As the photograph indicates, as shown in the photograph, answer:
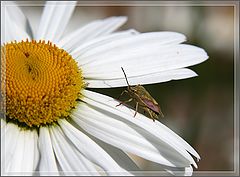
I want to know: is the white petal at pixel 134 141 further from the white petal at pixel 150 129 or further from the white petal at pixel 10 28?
the white petal at pixel 10 28

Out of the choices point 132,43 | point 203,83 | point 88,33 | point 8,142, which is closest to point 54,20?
point 88,33

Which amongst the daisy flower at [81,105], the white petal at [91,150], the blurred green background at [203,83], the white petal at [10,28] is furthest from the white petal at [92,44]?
the blurred green background at [203,83]

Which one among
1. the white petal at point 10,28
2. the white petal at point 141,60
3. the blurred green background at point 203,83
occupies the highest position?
the white petal at point 10,28

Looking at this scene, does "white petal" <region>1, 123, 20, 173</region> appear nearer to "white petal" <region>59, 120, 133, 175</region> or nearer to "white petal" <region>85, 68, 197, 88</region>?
"white petal" <region>59, 120, 133, 175</region>

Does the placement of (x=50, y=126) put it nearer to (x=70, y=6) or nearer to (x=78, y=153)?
(x=78, y=153)

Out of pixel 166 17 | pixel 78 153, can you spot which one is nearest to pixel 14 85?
pixel 78 153

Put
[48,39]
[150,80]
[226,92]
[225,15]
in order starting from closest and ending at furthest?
[150,80], [48,39], [226,92], [225,15]
